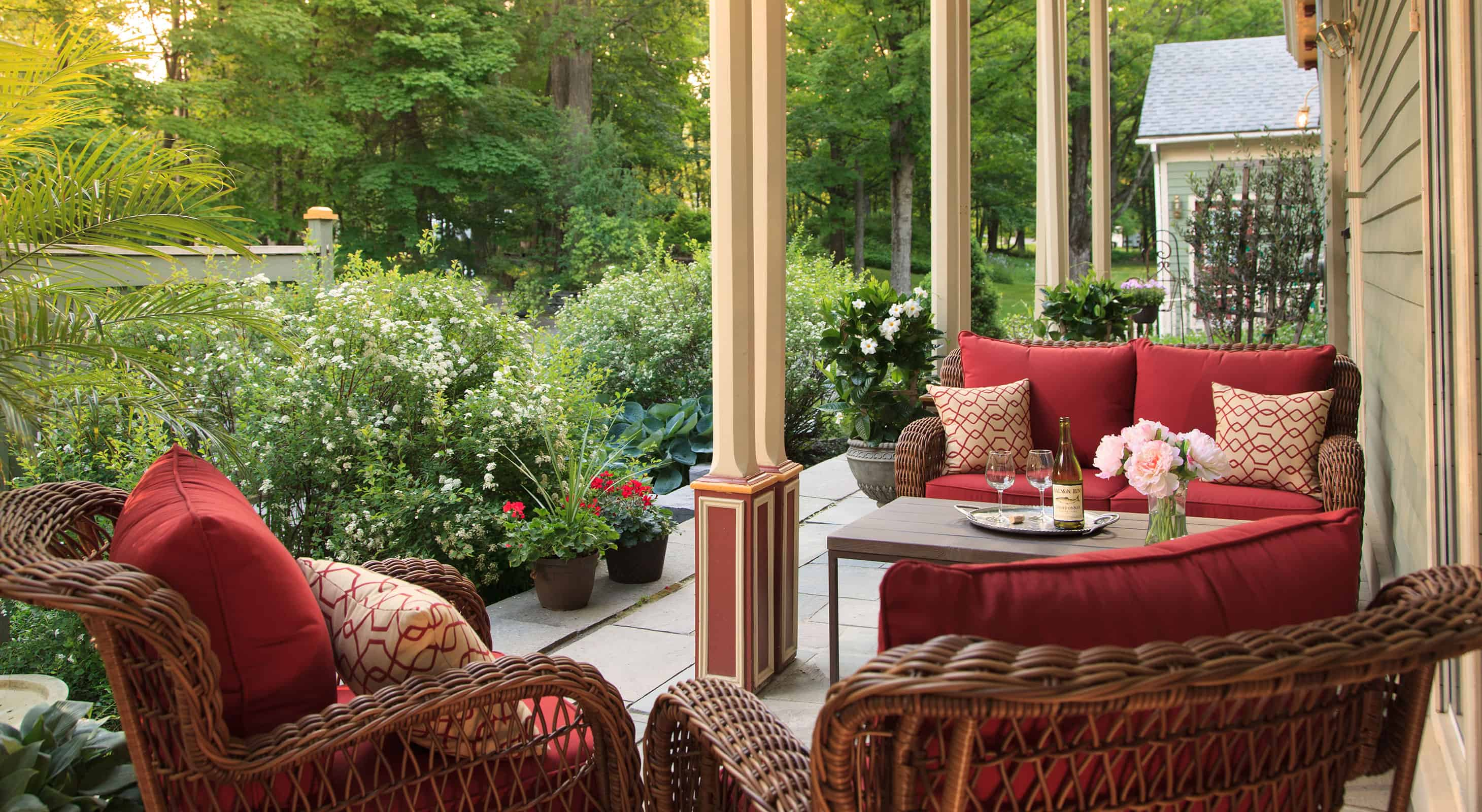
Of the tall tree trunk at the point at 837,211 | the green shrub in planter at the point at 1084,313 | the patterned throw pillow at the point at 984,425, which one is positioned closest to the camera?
the patterned throw pillow at the point at 984,425

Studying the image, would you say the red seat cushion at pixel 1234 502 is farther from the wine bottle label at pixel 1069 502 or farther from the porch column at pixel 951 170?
the porch column at pixel 951 170

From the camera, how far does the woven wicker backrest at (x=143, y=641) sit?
1365 millimetres

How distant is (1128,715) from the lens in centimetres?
109

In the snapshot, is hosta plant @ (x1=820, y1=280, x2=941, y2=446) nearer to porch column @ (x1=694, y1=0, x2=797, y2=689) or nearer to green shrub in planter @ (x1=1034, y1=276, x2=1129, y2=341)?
green shrub in planter @ (x1=1034, y1=276, x2=1129, y2=341)

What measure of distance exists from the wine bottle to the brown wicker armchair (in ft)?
5.16

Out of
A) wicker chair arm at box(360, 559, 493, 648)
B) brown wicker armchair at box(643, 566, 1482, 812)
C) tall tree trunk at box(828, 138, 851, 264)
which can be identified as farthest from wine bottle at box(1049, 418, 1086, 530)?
tall tree trunk at box(828, 138, 851, 264)

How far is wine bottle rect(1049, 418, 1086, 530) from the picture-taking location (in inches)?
111

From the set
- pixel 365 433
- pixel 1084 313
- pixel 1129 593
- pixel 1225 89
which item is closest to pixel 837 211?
pixel 1225 89

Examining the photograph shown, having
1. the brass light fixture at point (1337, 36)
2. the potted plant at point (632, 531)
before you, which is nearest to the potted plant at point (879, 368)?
the potted plant at point (632, 531)

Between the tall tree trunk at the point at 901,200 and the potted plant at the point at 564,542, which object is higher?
the tall tree trunk at the point at 901,200

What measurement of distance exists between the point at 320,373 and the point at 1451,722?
155 inches

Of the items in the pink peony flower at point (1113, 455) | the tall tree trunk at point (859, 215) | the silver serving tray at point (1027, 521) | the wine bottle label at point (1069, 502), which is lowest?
the silver serving tray at point (1027, 521)

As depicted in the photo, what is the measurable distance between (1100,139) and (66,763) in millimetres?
6897

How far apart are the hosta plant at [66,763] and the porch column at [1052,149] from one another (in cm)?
540
